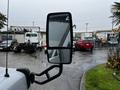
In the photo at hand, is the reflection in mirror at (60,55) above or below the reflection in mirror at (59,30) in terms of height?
below

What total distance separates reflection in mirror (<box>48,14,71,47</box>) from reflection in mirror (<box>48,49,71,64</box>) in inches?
2.3

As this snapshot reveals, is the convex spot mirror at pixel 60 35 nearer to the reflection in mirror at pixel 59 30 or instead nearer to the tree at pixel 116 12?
the reflection in mirror at pixel 59 30

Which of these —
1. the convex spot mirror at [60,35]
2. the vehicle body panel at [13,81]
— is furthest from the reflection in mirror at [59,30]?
the vehicle body panel at [13,81]

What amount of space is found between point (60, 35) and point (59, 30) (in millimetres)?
46

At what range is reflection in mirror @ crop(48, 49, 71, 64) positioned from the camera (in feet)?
10.4

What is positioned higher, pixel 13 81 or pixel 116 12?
pixel 116 12

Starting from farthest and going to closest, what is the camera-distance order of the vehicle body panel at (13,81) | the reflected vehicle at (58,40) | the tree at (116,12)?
the tree at (116,12), the reflected vehicle at (58,40), the vehicle body panel at (13,81)

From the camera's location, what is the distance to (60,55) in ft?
10.5

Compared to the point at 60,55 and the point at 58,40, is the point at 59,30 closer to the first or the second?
the point at 58,40

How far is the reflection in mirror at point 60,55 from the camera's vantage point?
3.17m

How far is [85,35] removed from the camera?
205ft

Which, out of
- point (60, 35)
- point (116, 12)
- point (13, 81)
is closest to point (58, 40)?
point (60, 35)

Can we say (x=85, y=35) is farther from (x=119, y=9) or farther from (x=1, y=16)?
(x=1, y=16)

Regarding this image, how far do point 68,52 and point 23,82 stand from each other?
444 millimetres
